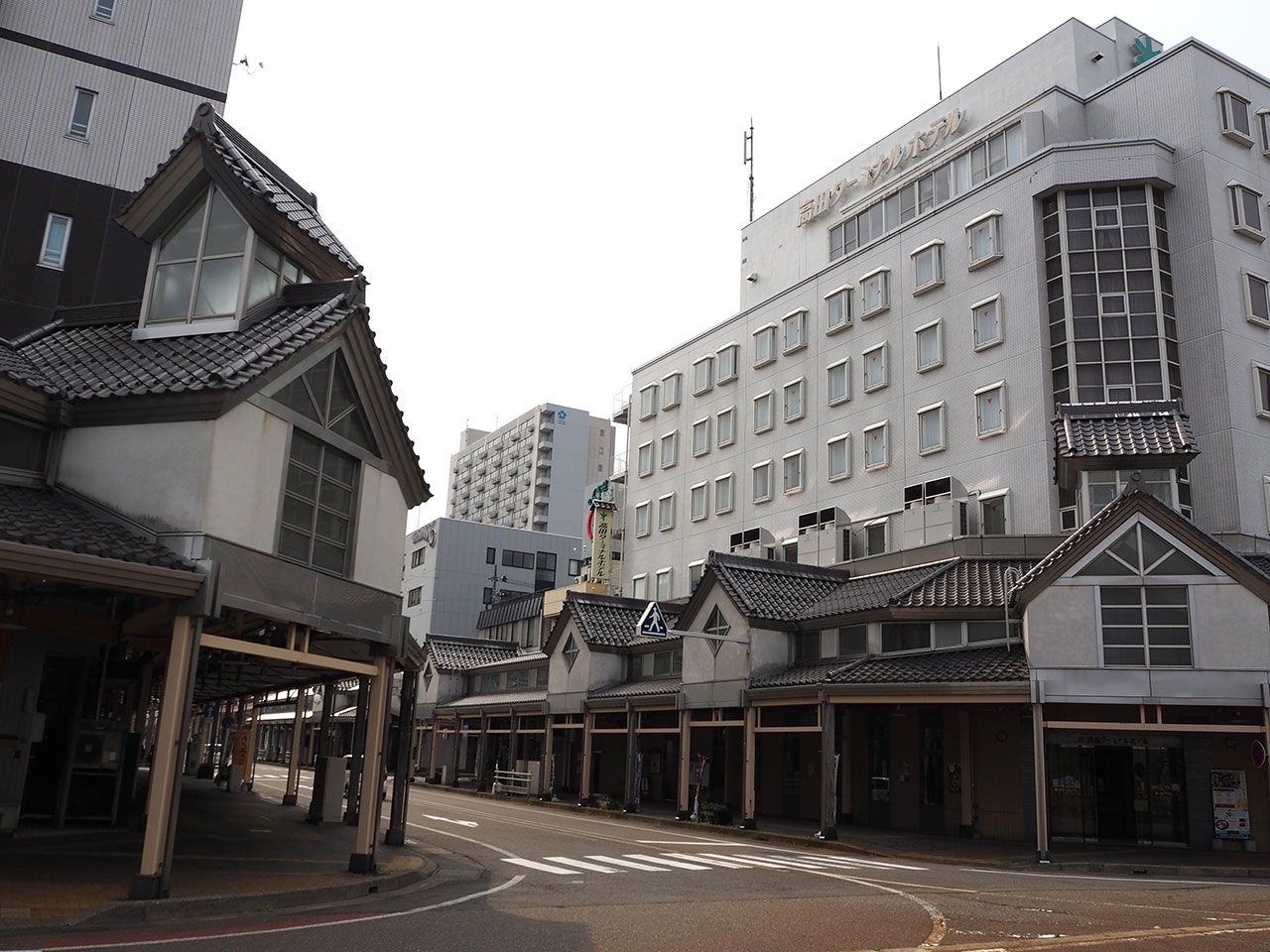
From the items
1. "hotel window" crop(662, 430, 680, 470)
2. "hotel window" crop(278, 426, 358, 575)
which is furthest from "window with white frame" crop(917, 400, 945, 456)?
"hotel window" crop(278, 426, 358, 575)

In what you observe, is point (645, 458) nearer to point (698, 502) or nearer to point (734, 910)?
point (698, 502)

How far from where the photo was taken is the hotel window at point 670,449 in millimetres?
54094

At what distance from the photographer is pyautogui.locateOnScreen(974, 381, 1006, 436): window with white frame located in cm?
3628

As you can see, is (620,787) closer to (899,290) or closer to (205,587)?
(899,290)

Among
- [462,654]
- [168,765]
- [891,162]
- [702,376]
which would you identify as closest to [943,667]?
[168,765]

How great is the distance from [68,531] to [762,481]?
37995 mm

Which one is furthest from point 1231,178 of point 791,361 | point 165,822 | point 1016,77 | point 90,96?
point 165,822

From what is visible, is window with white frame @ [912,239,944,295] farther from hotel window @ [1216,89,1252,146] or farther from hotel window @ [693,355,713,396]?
hotel window @ [693,355,713,396]

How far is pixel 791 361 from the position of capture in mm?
47188

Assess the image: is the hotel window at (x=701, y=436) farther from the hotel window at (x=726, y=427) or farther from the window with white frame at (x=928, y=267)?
the window with white frame at (x=928, y=267)

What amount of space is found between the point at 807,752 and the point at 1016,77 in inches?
1132

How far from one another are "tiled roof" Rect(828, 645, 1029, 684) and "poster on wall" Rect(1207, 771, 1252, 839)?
18.1 ft

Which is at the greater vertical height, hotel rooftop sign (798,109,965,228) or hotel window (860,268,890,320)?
hotel rooftop sign (798,109,965,228)

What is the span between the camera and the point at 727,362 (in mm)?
51312
